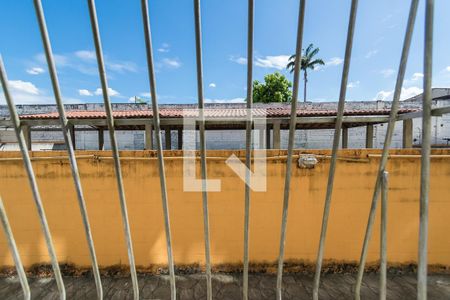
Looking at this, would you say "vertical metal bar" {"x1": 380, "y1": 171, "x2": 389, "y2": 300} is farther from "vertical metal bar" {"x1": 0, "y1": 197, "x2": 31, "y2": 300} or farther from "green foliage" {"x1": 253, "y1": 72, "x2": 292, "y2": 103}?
"green foliage" {"x1": 253, "y1": 72, "x2": 292, "y2": 103}

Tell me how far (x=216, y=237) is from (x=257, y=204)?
0.79 metres

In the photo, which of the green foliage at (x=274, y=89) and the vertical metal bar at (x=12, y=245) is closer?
the vertical metal bar at (x=12, y=245)

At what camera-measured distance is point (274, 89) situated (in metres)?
16.0

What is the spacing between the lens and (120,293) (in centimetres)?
276

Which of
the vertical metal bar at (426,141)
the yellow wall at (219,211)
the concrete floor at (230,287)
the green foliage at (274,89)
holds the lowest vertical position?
the concrete floor at (230,287)

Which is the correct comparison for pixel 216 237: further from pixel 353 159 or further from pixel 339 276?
pixel 353 159

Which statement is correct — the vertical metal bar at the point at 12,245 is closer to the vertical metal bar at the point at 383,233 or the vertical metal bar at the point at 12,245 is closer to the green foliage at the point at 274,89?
the vertical metal bar at the point at 383,233

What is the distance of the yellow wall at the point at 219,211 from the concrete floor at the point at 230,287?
243mm

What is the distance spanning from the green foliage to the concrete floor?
14.0 meters

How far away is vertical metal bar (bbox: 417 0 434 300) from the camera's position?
91 cm

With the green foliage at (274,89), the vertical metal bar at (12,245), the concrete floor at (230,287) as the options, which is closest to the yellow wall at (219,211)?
the concrete floor at (230,287)

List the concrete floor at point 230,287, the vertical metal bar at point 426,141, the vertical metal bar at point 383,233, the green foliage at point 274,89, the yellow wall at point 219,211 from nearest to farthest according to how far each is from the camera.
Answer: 1. the vertical metal bar at point 426,141
2. the vertical metal bar at point 383,233
3. the concrete floor at point 230,287
4. the yellow wall at point 219,211
5. the green foliage at point 274,89

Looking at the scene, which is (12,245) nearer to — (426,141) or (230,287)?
(426,141)

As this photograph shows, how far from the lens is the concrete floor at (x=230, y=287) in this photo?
2.72 m
